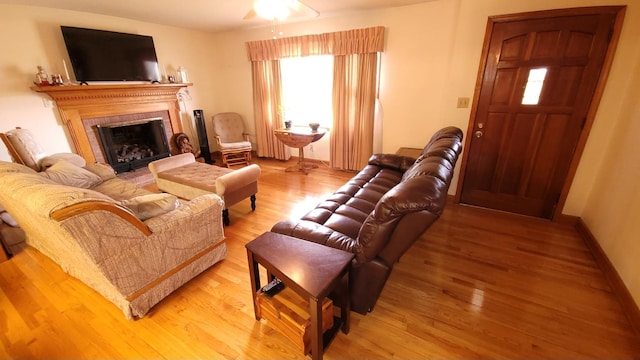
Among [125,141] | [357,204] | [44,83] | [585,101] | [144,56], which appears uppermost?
[144,56]

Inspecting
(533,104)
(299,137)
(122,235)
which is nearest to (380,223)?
(122,235)

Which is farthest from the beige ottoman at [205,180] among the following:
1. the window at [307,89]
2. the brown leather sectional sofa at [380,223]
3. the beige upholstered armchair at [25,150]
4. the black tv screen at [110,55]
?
the window at [307,89]

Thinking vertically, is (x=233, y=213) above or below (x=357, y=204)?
below

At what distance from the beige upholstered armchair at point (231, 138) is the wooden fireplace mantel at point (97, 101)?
0.87 m

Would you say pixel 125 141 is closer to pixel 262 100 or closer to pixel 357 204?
pixel 262 100

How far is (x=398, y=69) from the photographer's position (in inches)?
136

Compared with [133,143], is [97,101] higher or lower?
higher

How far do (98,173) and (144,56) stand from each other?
81.4 inches

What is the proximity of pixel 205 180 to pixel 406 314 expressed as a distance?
2.27 meters

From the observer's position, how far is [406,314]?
5.20 ft

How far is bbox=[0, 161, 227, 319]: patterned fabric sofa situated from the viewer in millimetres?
1220

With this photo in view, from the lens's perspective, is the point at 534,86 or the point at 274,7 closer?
the point at 274,7

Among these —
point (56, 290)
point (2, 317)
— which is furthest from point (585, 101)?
point (2, 317)

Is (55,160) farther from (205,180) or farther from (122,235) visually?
(122,235)
